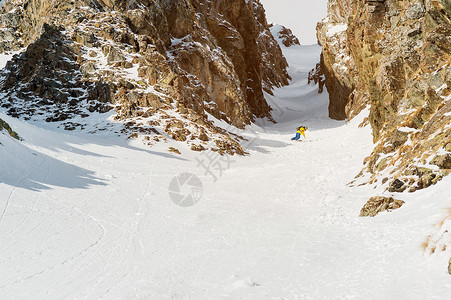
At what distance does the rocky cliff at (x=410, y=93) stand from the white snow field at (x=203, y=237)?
3.04 feet

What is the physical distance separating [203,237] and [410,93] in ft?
33.5

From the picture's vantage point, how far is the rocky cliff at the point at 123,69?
81.2 ft

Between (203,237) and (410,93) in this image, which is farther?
(410,93)

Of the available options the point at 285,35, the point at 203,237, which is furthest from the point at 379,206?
the point at 285,35

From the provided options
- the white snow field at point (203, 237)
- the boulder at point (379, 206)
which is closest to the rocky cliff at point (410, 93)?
Result: the boulder at point (379, 206)

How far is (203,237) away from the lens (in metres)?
7.16

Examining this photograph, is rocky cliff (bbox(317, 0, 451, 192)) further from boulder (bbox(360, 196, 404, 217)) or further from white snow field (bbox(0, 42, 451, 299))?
white snow field (bbox(0, 42, 451, 299))

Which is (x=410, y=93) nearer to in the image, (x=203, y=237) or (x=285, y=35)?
(x=203, y=237)

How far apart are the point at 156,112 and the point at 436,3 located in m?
18.6

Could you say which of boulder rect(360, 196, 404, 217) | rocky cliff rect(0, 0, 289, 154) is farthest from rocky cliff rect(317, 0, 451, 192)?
rocky cliff rect(0, 0, 289, 154)

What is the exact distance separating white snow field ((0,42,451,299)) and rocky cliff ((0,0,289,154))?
1068 cm

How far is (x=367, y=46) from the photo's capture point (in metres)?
22.3

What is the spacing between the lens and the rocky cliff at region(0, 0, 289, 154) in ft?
81.2

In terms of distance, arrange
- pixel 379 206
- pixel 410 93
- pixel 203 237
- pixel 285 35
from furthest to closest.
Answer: pixel 285 35 < pixel 410 93 < pixel 379 206 < pixel 203 237
